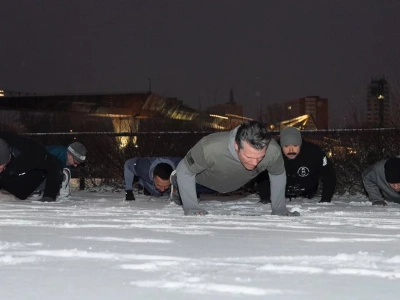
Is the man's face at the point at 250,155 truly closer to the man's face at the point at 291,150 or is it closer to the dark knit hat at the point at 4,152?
the man's face at the point at 291,150

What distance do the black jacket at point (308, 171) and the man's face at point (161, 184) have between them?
117 centimetres

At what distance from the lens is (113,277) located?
3.18 metres

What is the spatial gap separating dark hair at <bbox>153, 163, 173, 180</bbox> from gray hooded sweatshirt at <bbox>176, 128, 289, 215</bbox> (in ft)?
6.81

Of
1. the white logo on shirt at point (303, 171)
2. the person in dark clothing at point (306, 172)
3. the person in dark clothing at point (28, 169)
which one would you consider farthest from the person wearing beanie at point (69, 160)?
the white logo on shirt at point (303, 171)

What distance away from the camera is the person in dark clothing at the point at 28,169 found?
9.00 m

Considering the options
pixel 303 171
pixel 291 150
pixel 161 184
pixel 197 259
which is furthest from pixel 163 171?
pixel 197 259

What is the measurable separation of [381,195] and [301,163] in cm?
116

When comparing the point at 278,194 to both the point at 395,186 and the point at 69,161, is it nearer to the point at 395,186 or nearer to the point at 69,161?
the point at 395,186

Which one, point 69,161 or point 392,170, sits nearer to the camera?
point 392,170

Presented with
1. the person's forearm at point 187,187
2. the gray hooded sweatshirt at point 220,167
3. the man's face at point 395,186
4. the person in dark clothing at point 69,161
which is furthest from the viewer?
the person in dark clothing at point 69,161

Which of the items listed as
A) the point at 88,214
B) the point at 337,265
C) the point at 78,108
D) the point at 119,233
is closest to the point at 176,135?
the point at 88,214

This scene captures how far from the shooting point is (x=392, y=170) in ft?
28.1

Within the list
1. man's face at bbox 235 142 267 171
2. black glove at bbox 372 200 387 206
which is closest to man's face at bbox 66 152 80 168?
black glove at bbox 372 200 387 206

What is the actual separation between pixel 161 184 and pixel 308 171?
1795mm
